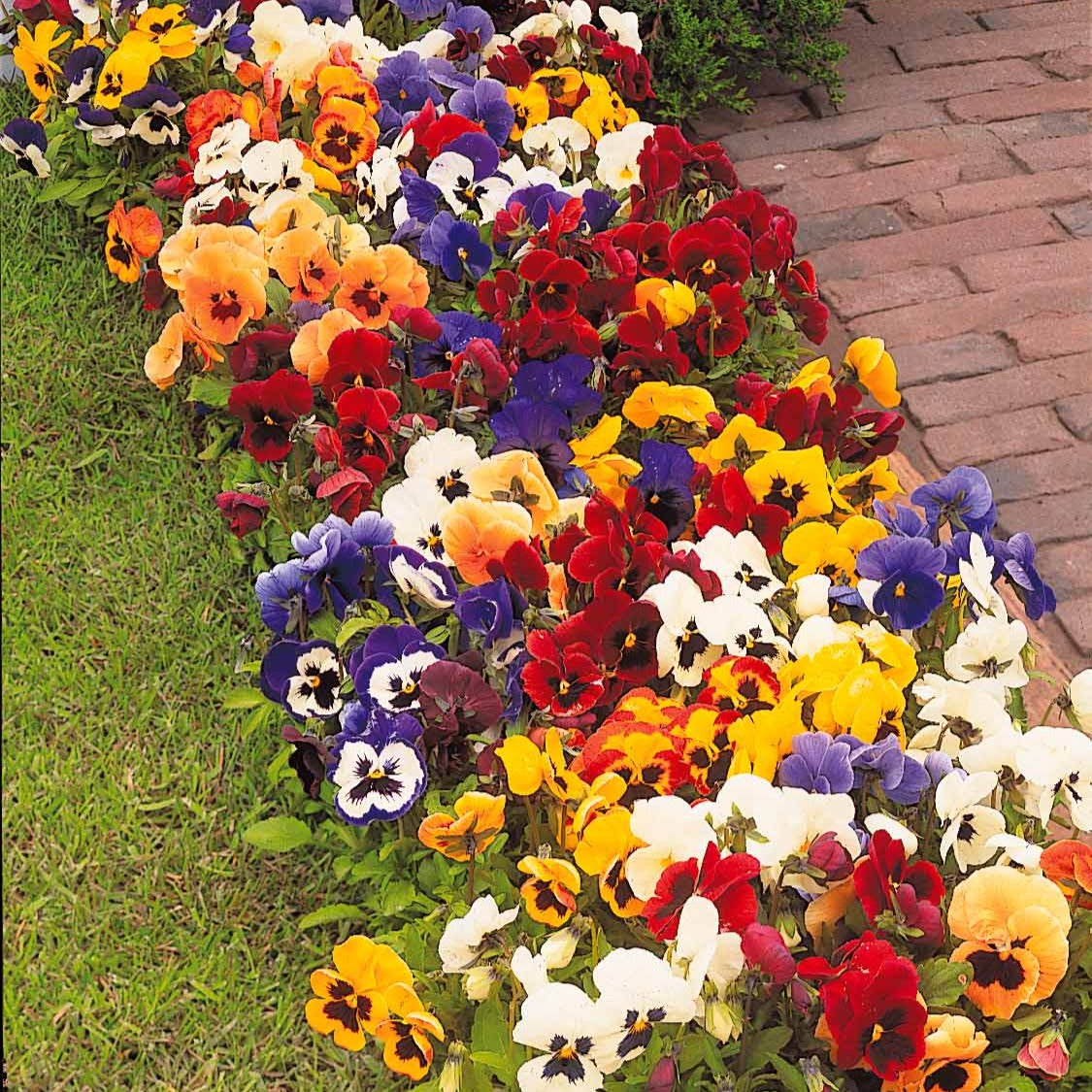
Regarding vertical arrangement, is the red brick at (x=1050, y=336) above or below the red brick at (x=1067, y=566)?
above

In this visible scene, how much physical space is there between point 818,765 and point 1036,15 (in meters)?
4.06

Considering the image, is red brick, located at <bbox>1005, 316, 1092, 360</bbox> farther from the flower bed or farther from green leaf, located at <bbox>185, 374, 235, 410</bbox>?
green leaf, located at <bbox>185, 374, 235, 410</bbox>

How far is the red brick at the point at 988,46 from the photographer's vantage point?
475 cm

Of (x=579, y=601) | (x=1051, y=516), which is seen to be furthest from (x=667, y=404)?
(x=1051, y=516)

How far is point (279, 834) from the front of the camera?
229cm

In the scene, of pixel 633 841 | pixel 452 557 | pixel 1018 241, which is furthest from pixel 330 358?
pixel 1018 241

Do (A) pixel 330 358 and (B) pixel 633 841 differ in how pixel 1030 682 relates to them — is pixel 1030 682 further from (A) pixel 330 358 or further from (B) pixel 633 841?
(A) pixel 330 358

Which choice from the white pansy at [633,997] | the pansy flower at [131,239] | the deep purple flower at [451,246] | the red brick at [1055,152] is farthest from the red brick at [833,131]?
the white pansy at [633,997]

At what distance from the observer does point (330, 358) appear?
2494mm

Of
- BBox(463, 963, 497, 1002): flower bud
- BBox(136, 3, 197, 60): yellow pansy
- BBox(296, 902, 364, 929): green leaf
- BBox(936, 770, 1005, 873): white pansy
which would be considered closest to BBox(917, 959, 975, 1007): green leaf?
BBox(936, 770, 1005, 873): white pansy

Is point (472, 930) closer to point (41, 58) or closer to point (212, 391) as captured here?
point (212, 391)

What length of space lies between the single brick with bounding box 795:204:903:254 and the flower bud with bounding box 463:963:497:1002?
8.66 feet

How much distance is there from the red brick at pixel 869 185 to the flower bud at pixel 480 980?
2.84m

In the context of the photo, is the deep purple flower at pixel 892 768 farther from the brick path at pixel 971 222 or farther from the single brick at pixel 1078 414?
the single brick at pixel 1078 414
